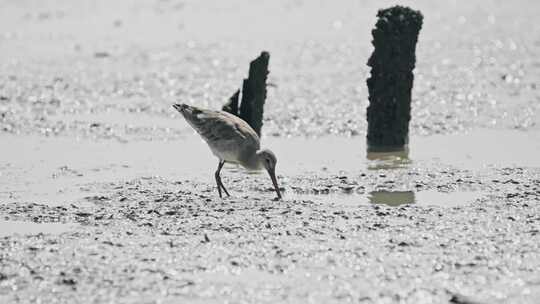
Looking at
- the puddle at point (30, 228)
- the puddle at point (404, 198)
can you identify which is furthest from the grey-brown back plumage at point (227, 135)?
the puddle at point (30, 228)

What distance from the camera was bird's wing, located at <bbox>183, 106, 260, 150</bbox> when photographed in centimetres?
1034

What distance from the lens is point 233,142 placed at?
406 inches

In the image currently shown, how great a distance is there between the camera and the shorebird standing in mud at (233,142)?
10.2 meters

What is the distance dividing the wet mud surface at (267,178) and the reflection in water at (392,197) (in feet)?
0.10

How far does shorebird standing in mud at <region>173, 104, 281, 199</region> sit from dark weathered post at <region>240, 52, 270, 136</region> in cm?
222

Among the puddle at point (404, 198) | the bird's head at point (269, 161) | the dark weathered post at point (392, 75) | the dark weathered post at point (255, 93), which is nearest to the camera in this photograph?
the puddle at point (404, 198)

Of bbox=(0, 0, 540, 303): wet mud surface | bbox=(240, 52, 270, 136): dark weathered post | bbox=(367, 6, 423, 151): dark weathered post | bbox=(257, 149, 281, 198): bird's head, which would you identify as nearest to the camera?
bbox=(0, 0, 540, 303): wet mud surface

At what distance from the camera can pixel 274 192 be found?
10.4 meters

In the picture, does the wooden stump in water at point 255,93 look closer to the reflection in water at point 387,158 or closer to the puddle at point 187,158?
the puddle at point 187,158

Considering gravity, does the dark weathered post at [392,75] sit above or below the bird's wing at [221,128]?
above

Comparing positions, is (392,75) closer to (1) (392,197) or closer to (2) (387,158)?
(2) (387,158)

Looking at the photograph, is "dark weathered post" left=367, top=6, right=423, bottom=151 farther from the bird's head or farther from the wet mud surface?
the bird's head

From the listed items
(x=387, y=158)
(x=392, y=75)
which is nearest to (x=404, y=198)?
(x=387, y=158)

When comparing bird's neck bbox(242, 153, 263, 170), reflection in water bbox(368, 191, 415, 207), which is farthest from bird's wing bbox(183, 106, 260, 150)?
reflection in water bbox(368, 191, 415, 207)
